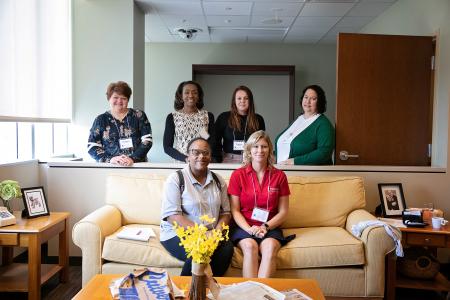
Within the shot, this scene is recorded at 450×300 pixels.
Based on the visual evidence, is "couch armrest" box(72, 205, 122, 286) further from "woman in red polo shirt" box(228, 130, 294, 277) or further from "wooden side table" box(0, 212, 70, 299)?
"woman in red polo shirt" box(228, 130, 294, 277)

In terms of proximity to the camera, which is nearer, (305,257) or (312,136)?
(305,257)

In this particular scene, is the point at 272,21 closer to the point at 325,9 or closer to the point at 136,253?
the point at 325,9

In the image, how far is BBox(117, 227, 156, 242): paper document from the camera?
8.83ft

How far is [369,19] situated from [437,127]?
2345 millimetres

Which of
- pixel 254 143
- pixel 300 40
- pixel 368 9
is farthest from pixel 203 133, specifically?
pixel 300 40

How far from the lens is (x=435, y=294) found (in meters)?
3.05

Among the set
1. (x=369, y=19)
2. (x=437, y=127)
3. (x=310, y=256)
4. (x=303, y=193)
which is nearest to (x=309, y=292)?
Answer: (x=310, y=256)

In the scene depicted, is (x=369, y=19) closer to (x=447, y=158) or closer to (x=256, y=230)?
(x=447, y=158)

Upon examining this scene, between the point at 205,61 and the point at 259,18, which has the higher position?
the point at 259,18

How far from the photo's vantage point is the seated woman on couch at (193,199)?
2631mm

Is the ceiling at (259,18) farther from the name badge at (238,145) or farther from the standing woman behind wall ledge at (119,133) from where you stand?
the name badge at (238,145)

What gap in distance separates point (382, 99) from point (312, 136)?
0.89m

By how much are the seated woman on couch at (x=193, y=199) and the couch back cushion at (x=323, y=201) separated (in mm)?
638

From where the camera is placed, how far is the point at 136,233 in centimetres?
279
